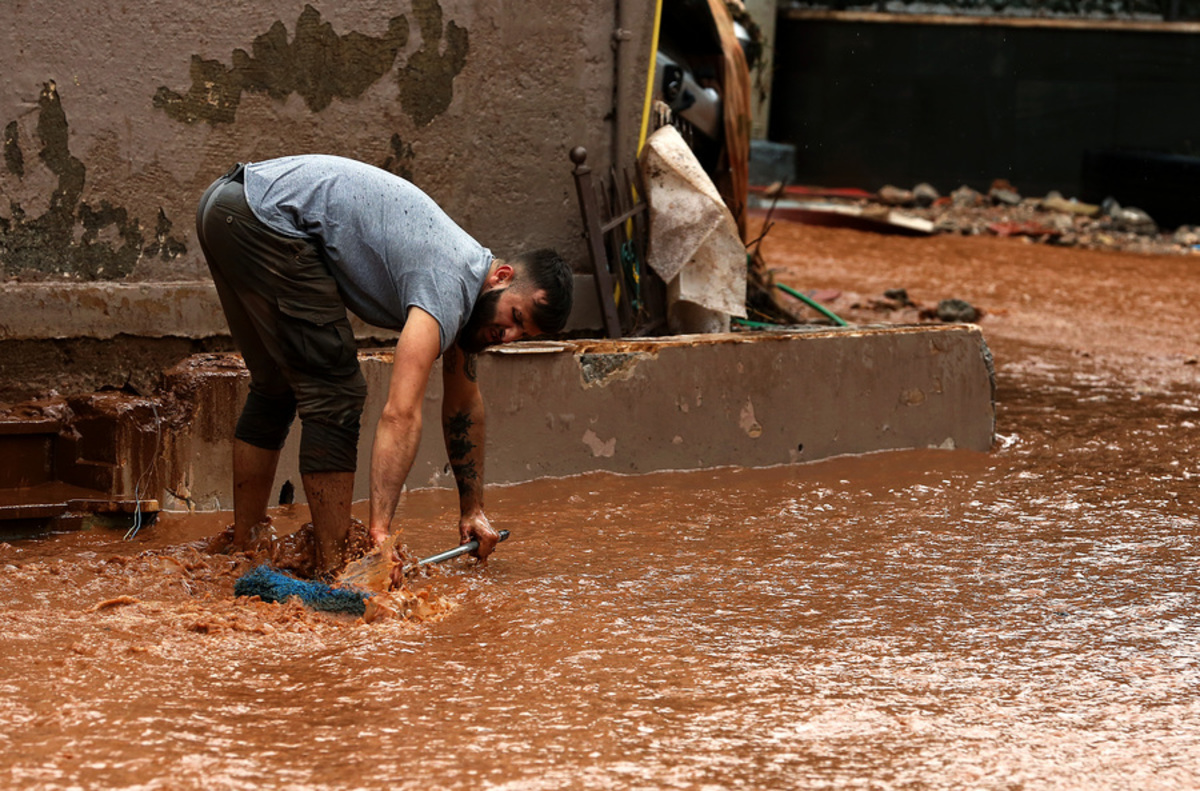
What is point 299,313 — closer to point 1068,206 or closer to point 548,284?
point 548,284

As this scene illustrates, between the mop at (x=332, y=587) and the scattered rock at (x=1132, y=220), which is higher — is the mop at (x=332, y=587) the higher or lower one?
the lower one

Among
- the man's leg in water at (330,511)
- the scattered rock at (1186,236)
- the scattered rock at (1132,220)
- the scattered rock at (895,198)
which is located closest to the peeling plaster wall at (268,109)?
the man's leg in water at (330,511)

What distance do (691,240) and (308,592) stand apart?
9.28 ft

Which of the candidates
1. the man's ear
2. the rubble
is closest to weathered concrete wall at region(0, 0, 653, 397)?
the man's ear

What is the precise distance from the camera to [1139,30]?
16.7m

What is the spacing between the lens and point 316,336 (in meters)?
3.49

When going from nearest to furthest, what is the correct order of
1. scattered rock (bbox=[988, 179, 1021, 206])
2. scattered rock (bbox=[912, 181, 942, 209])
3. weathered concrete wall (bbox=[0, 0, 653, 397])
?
1. weathered concrete wall (bbox=[0, 0, 653, 397])
2. scattered rock (bbox=[988, 179, 1021, 206])
3. scattered rock (bbox=[912, 181, 942, 209])

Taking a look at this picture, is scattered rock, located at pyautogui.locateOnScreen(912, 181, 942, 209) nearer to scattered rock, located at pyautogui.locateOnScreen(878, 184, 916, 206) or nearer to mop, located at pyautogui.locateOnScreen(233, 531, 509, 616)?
scattered rock, located at pyautogui.locateOnScreen(878, 184, 916, 206)

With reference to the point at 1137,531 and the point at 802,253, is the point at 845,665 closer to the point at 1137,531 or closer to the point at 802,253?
the point at 1137,531

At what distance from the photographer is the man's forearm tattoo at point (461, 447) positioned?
3875mm

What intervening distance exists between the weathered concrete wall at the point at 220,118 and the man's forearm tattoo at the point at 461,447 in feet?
5.25

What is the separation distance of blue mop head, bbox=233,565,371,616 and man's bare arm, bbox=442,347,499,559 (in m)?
0.52

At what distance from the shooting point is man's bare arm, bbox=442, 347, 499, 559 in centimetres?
382

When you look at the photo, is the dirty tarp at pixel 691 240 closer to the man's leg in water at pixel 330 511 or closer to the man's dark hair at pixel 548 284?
the man's dark hair at pixel 548 284
